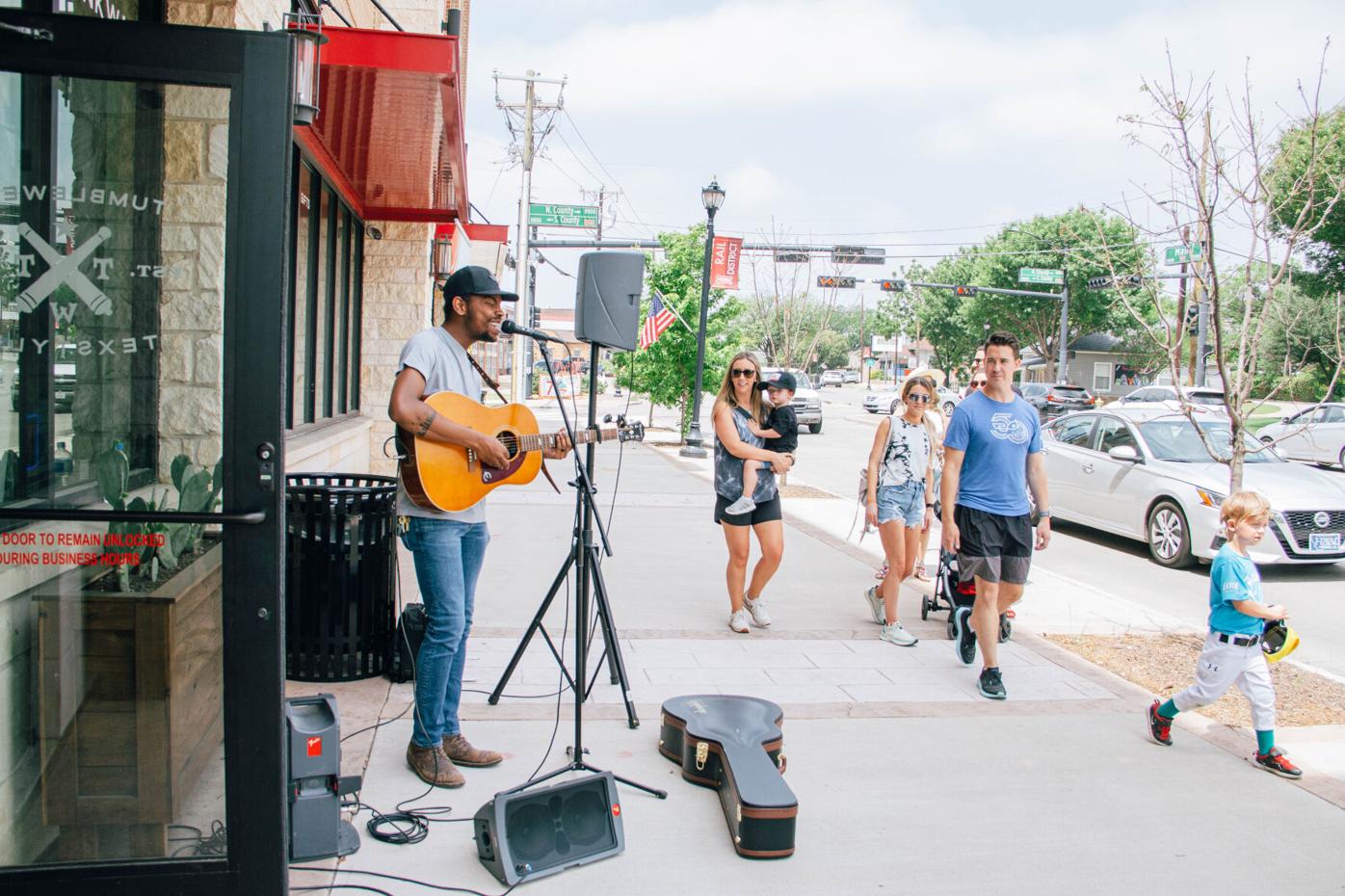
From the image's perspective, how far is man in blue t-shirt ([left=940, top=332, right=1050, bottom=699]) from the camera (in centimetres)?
552

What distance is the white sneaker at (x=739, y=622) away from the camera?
679 cm

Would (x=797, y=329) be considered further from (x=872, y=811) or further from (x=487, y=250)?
(x=872, y=811)

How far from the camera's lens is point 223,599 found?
282 cm

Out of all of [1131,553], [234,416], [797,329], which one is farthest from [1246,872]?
[797,329]

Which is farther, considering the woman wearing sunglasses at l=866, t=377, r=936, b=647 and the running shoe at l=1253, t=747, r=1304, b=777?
the woman wearing sunglasses at l=866, t=377, r=936, b=647

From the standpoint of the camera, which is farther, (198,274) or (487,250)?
(487,250)

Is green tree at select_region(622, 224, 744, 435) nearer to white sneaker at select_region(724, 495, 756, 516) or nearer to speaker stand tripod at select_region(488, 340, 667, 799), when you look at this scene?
white sneaker at select_region(724, 495, 756, 516)

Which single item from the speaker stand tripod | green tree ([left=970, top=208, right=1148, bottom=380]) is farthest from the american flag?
green tree ([left=970, top=208, right=1148, bottom=380])

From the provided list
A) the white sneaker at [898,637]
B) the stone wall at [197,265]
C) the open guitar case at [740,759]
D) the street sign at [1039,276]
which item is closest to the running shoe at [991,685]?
the white sneaker at [898,637]

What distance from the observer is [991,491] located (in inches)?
218

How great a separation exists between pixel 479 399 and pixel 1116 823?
9.99 ft

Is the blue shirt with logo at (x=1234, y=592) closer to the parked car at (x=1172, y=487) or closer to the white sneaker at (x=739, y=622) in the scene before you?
the white sneaker at (x=739, y=622)

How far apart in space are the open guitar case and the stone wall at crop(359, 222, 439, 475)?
8.24 meters

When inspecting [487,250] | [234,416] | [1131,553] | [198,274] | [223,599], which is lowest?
[1131,553]
